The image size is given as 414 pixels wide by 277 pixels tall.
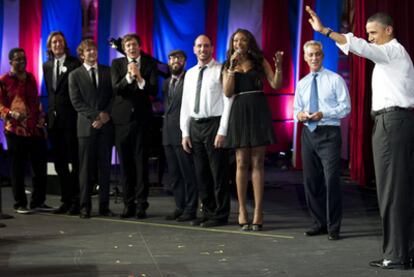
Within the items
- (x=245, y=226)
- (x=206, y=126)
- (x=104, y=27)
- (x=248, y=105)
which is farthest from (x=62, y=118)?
(x=104, y=27)

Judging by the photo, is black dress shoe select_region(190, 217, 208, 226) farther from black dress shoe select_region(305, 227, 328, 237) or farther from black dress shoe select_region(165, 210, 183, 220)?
black dress shoe select_region(305, 227, 328, 237)

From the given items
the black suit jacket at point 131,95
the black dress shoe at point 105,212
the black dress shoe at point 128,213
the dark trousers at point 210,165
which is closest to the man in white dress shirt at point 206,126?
the dark trousers at point 210,165

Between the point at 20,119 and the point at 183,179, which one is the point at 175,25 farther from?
the point at 183,179

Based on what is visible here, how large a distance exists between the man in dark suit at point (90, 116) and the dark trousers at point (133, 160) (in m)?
0.16

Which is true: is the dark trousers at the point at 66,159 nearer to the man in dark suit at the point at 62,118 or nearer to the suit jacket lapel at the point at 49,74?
the man in dark suit at the point at 62,118

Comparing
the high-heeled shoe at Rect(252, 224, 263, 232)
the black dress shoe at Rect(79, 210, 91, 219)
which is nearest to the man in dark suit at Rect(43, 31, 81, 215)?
the black dress shoe at Rect(79, 210, 91, 219)

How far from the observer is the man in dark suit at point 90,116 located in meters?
6.42

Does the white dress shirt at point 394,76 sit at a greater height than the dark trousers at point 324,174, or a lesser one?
greater

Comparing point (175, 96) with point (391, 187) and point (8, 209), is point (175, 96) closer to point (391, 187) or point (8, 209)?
point (8, 209)

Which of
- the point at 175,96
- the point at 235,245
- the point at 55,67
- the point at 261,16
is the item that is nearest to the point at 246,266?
the point at 235,245

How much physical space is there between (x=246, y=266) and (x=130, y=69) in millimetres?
2402

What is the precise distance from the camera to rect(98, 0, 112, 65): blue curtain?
12.0 m

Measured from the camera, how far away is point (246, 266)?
4402 mm

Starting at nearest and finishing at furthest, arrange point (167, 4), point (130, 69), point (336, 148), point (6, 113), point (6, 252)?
point (6, 252) < point (336, 148) < point (130, 69) < point (6, 113) < point (167, 4)
